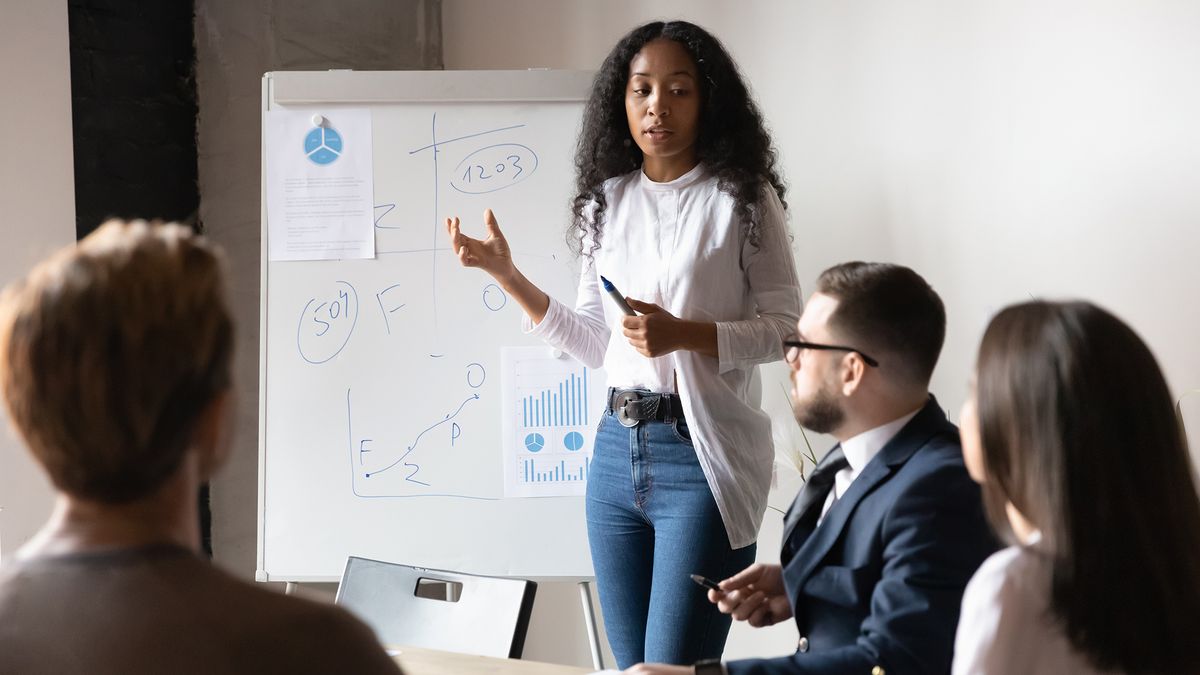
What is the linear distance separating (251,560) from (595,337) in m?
1.73

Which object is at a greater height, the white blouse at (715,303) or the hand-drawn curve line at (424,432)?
the white blouse at (715,303)

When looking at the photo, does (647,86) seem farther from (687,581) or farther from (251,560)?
(251,560)

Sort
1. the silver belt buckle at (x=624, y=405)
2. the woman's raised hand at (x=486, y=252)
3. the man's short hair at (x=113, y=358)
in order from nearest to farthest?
1. the man's short hair at (x=113, y=358)
2. the silver belt buckle at (x=624, y=405)
3. the woman's raised hand at (x=486, y=252)

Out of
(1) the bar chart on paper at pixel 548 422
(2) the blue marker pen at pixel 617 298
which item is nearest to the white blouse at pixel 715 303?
(2) the blue marker pen at pixel 617 298

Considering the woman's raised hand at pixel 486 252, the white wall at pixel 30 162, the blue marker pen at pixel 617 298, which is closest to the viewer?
the blue marker pen at pixel 617 298

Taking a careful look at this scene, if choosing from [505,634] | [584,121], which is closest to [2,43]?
[584,121]

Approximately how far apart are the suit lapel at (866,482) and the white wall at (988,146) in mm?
620

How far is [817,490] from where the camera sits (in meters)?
1.75

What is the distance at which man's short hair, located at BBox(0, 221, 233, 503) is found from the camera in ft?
2.56

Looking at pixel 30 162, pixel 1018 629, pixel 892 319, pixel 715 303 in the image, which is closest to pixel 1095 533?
pixel 1018 629

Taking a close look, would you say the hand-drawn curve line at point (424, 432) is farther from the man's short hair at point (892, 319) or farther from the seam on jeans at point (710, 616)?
the man's short hair at point (892, 319)

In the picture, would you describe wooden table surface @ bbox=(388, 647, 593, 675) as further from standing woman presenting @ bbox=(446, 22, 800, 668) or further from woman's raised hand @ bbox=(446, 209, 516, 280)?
woman's raised hand @ bbox=(446, 209, 516, 280)

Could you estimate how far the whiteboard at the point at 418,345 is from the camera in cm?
274

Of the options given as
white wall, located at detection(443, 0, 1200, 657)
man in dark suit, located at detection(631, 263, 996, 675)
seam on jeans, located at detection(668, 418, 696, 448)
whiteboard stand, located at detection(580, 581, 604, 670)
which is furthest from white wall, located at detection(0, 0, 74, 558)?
man in dark suit, located at detection(631, 263, 996, 675)
